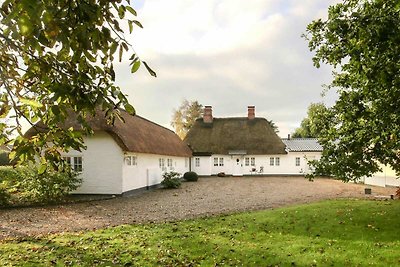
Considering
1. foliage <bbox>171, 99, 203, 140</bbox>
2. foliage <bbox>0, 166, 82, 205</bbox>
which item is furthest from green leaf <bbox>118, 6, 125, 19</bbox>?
foliage <bbox>171, 99, 203, 140</bbox>

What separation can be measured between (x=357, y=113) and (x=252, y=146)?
3328 centimetres

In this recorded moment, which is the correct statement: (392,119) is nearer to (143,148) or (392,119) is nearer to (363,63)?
(363,63)

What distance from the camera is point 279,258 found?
811 centimetres

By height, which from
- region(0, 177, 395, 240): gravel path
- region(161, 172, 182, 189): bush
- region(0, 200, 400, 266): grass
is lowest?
region(0, 177, 395, 240): gravel path

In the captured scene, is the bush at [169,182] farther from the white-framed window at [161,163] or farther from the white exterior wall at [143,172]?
the white-framed window at [161,163]

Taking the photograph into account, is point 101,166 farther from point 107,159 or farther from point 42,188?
point 42,188

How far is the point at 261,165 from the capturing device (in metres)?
42.7

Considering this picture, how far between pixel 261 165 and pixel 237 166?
114 inches

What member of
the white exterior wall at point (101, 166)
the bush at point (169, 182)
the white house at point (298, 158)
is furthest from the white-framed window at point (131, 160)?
the white house at point (298, 158)

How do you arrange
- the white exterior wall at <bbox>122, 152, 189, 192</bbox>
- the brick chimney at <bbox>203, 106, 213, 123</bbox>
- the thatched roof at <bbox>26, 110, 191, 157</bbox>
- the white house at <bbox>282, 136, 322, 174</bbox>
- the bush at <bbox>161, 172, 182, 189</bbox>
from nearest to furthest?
the thatched roof at <bbox>26, 110, 191, 157</bbox> < the white exterior wall at <bbox>122, 152, 189, 192</bbox> < the bush at <bbox>161, 172, 182, 189</bbox> < the white house at <bbox>282, 136, 322, 174</bbox> < the brick chimney at <bbox>203, 106, 213, 123</bbox>

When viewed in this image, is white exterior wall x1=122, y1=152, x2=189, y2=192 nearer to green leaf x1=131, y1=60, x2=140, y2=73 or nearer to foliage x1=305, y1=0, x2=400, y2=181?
foliage x1=305, y1=0, x2=400, y2=181

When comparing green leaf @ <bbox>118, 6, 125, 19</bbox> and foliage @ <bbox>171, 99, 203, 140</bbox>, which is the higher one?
foliage @ <bbox>171, 99, 203, 140</bbox>

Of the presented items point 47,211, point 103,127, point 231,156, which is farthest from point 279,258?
point 231,156

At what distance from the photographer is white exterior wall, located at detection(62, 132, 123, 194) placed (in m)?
20.9
